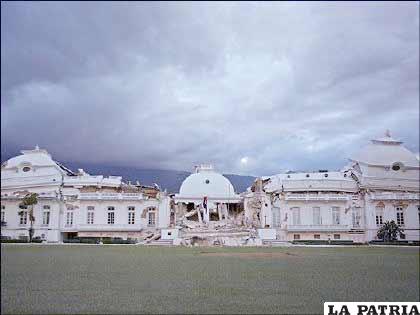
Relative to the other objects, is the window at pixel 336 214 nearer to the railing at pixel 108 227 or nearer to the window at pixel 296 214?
the window at pixel 296 214

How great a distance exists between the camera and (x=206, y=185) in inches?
423

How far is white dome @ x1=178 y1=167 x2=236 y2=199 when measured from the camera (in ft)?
33.3

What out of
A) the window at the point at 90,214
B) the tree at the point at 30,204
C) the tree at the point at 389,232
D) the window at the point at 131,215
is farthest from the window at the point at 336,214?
the tree at the point at 30,204

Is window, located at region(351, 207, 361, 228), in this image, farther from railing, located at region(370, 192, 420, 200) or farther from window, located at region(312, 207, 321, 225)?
window, located at region(312, 207, 321, 225)

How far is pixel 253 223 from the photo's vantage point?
31.9 feet

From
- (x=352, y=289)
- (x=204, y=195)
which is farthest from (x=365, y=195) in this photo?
(x=204, y=195)

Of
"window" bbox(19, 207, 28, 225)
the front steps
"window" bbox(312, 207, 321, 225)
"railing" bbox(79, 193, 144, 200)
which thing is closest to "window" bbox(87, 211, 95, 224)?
"railing" bbox(79, 193, 144, 200)

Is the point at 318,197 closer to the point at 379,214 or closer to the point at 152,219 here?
the point at 379,214

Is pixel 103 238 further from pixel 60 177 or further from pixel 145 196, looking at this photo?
pixel 60 177

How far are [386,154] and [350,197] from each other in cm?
140

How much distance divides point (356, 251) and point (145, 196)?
450 centimetres

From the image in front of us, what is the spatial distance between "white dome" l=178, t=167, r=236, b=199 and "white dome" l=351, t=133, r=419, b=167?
9.23 feet

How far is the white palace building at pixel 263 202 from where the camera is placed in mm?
8453

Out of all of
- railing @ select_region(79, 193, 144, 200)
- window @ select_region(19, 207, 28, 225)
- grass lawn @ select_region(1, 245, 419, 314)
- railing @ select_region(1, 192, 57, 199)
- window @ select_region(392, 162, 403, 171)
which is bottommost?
grass lawn @ select_region(1, 245, 419, 314)
